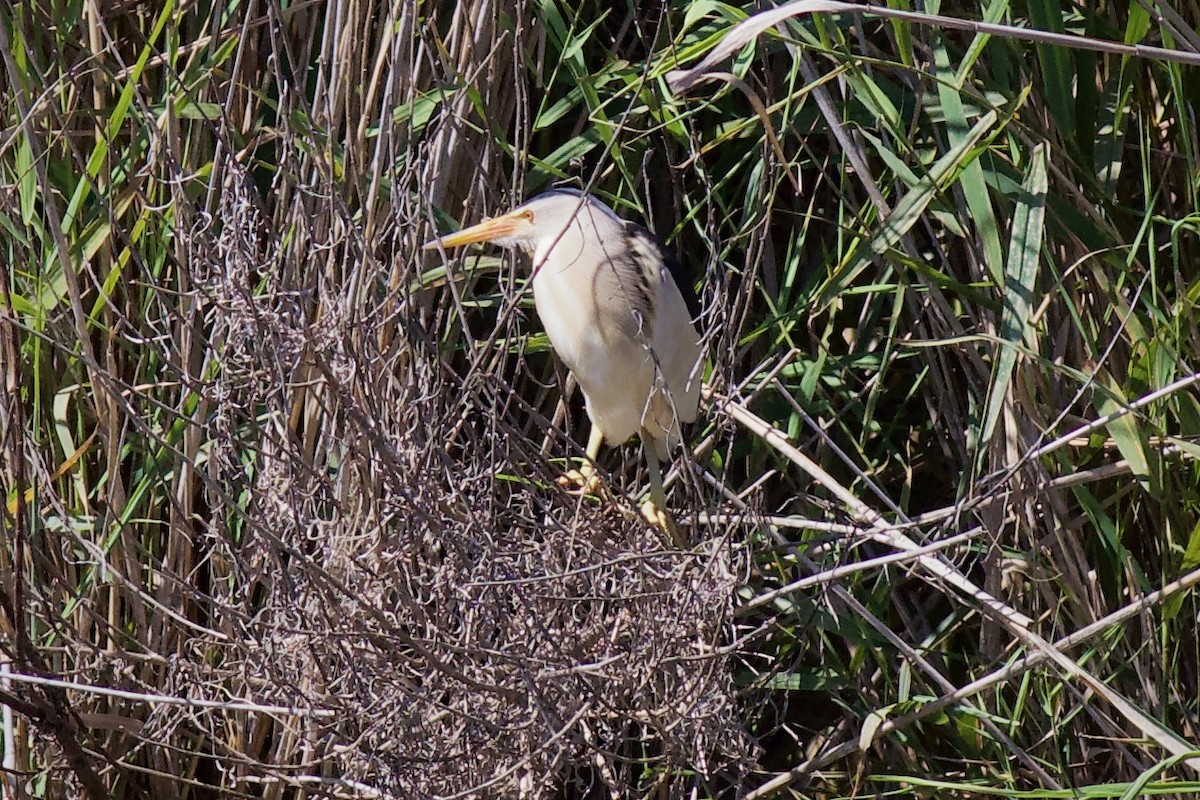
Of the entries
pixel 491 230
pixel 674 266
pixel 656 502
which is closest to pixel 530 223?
pixel 491 230

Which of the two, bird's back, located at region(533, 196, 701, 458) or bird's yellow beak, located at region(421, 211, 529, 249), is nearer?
bird's yellow beak, located at region(421, 211, 529, 249)

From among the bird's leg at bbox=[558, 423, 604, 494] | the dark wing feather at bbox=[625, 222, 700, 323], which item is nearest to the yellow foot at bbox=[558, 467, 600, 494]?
the bird's leg at bbox=[558, 423, 604, 494]

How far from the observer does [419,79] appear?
146cm

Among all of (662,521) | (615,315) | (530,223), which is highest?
(530,223)

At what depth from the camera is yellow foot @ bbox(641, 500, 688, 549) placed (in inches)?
56.8

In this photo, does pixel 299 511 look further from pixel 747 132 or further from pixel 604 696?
pixel 747 132

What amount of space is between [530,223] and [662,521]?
0.33m

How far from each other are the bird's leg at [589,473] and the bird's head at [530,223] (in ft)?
0.72

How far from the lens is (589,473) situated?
1557 mm

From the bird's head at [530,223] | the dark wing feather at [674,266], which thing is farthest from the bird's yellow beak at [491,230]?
the dark wing feather at [674,266]

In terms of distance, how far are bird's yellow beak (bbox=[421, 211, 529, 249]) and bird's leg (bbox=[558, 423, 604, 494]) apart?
0.75ft

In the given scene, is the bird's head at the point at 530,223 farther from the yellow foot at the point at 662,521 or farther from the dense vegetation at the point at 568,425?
the yellow foot at the point at 662,521

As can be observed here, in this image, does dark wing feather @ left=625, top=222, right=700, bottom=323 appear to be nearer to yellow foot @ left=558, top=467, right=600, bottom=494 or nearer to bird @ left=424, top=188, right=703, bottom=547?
bird @ left=424, top=188, right=703, bottom=547

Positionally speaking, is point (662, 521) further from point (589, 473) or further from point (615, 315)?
point (615, 315)
